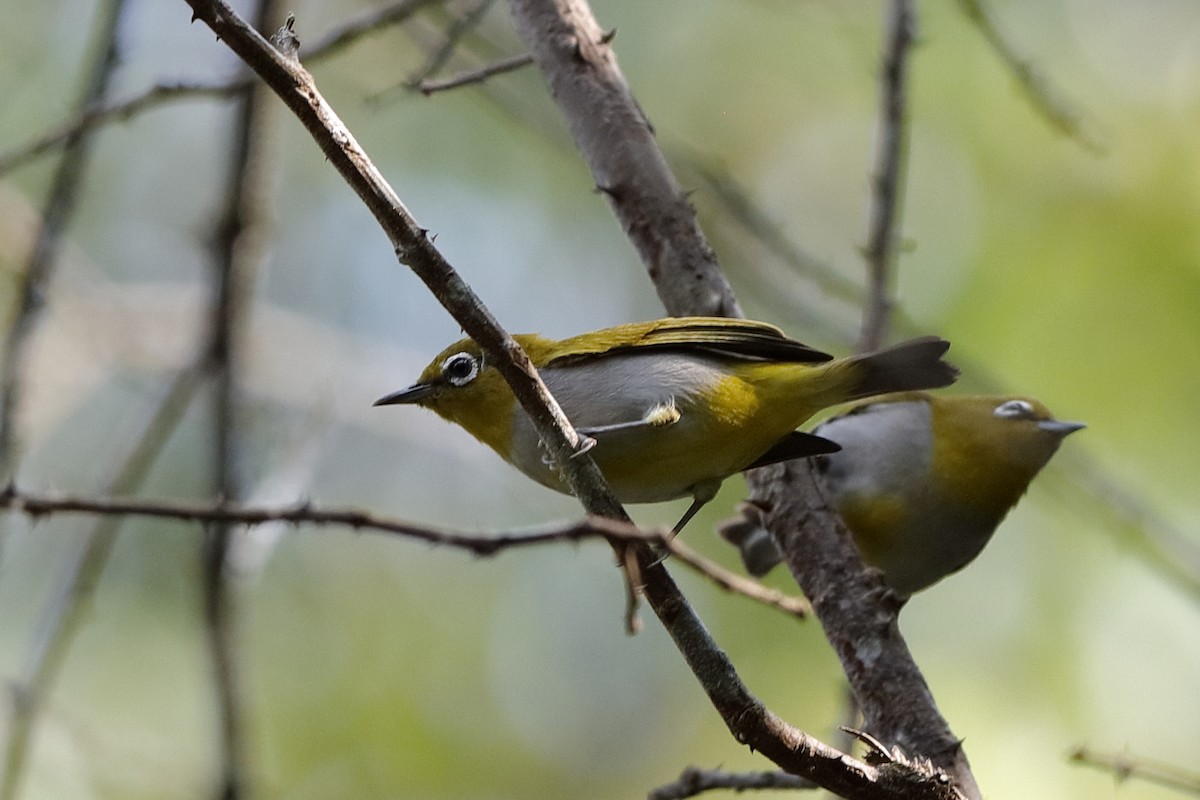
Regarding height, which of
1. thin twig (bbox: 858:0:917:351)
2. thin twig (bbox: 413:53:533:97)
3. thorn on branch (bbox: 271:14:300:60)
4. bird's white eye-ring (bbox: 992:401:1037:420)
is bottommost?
bird's white eye-ring (bbox: 992:401:1037:420)

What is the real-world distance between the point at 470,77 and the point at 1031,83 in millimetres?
2534

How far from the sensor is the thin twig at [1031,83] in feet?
16.4

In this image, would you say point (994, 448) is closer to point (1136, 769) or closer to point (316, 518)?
point (1136, 769)

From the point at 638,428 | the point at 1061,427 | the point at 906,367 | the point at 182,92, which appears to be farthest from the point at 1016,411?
the point at 182,92

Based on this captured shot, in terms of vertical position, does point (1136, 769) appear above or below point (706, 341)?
below

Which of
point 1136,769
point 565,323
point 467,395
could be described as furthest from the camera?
point 565,323

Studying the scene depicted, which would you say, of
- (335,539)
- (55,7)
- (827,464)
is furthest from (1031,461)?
(55,7)

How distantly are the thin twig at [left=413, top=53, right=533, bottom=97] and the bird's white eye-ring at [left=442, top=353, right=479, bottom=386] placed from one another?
93cm

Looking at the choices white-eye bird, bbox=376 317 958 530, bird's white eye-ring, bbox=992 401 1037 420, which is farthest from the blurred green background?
white-eye bird, bbox=376 317 958 530

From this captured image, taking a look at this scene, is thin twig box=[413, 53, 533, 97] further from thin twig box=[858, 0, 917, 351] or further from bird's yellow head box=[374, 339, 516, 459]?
thin twig box=[858, 0, 917, 351]

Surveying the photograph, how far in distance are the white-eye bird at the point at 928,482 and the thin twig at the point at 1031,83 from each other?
1.26 meters

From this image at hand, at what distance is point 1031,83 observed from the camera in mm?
5184

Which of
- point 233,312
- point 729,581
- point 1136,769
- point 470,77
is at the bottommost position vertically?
point 1136,769

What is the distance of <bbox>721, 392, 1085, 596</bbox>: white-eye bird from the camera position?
17.1 feet
